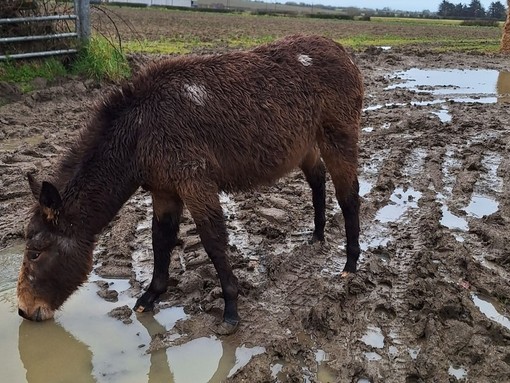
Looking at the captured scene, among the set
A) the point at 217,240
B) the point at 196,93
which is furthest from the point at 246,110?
the point at 217,240

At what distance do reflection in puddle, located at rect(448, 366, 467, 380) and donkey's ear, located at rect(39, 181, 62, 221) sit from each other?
9.83ft

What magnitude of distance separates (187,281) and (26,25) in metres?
8.47

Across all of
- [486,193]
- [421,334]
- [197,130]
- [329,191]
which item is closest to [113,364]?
[197,130]

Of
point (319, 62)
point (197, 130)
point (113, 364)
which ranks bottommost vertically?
point (113, 364)

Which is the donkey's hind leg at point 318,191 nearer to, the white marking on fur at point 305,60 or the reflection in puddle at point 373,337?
the white marking on fur at point 305,60

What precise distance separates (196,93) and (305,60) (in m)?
1.19

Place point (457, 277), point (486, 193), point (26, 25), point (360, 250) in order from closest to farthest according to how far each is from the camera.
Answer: point (457, 277)
point (360, 250)
point (486, 193)
point (26, 25)

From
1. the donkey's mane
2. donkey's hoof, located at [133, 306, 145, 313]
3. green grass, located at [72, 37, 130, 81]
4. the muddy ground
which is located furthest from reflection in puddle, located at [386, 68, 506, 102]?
donkey's hoof, located at [133, 306, 145, 313]

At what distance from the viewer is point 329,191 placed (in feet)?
23.4

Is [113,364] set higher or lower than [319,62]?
lower

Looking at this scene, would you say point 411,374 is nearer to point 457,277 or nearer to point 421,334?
point 421,334

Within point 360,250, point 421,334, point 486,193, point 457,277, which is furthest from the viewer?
point 486,193

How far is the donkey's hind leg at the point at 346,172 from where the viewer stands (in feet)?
16.8

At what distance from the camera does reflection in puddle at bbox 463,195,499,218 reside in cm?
649
